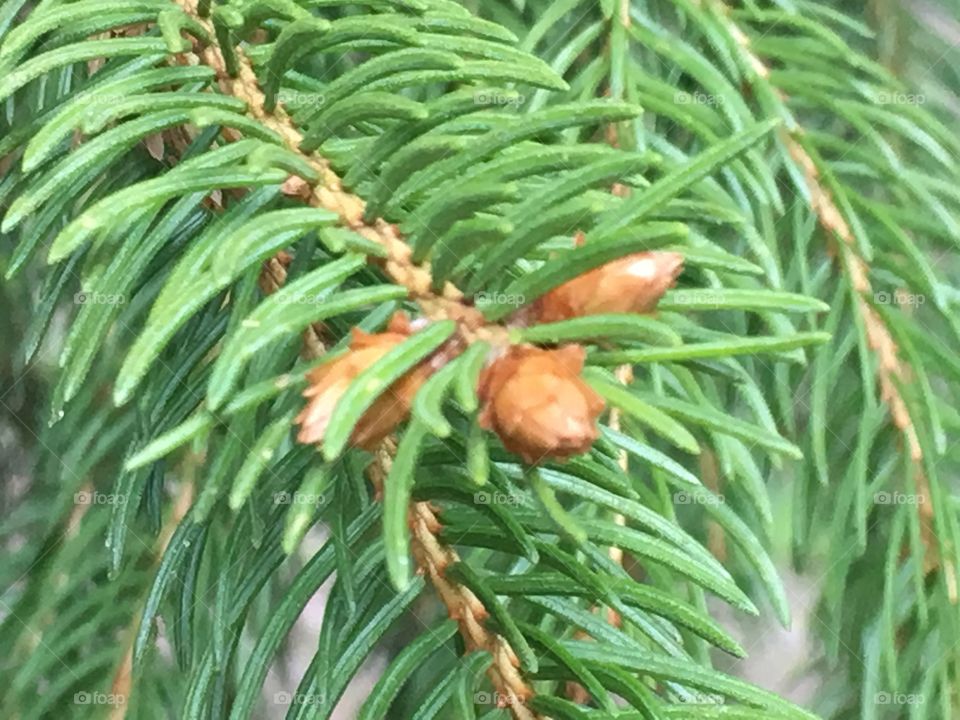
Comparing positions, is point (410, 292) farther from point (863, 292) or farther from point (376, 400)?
point (863, 292)

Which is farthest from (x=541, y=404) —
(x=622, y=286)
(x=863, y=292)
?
(x=863, y=292)

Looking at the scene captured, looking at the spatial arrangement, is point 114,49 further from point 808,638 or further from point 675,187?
point 808,638

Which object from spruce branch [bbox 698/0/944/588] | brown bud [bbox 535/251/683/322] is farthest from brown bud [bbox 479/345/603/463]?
spruce branch [bbox 698/0/944/588]

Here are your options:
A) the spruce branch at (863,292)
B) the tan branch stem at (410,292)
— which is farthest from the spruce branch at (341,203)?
the spruce branch at (863,292)

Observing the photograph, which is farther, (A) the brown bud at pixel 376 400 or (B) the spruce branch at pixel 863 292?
(B) the spruce branch at pixel 863 292

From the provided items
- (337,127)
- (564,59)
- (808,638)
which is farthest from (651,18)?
(808,638)

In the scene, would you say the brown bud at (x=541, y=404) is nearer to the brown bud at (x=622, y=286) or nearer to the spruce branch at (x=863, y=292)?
the brown bud at (x=622, y=286)
